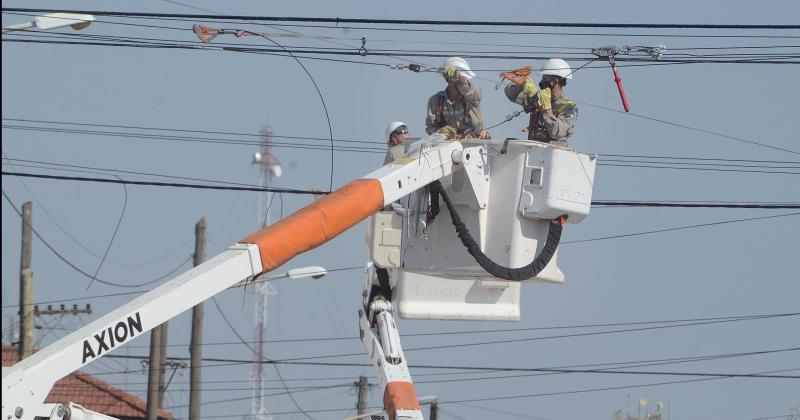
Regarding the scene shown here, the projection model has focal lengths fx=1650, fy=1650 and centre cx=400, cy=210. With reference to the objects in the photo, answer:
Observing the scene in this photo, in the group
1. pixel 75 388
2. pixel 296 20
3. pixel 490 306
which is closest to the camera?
pixel 490 306

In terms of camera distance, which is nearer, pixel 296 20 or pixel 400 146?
pixel 400 146

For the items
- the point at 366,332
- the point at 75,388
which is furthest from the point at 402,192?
the point at 75,388

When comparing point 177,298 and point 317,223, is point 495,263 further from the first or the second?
point 177,298

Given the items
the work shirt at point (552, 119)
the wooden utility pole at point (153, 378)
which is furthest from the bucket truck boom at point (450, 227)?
the wooden utility pole at point (153, 378)

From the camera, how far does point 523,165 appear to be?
17.3 meters

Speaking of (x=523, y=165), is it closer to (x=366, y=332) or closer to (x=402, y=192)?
(x=402, y=192)

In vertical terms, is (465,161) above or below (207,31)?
below

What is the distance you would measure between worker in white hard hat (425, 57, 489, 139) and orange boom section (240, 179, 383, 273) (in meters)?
2.14

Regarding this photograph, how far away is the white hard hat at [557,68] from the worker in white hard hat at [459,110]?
822 millimetres

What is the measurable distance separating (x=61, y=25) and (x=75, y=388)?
29.9 m

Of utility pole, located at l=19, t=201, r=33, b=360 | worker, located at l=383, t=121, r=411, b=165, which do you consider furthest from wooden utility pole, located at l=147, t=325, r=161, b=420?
worker, located at l=383, t=121, r=411, b=165

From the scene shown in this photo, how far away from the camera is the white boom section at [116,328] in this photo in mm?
13203

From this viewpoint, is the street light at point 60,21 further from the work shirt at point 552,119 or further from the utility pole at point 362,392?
the utility pole at point 362,392

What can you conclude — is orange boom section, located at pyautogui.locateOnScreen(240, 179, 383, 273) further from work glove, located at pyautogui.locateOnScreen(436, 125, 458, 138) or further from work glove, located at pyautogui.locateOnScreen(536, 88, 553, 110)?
work glove, located at pyautogui.locateOnScreen(536, 88, 553, 110)
